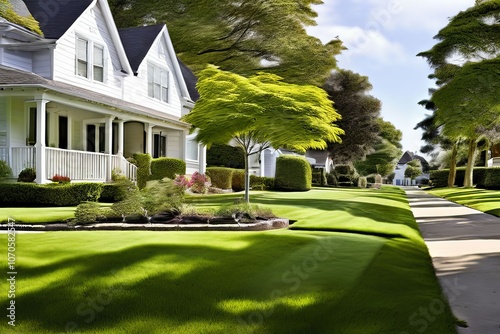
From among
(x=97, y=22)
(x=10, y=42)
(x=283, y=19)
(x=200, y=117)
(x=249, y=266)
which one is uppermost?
(x=283, y=19)

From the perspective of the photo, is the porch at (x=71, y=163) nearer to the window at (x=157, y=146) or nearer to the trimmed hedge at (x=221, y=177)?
the window at (x=157, y=146)

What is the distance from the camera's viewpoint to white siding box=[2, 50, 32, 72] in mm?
18875

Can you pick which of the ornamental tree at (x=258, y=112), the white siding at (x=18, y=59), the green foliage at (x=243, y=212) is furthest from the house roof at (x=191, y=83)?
the green foliage at (x=243, y=212)

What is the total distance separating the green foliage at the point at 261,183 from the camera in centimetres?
2956

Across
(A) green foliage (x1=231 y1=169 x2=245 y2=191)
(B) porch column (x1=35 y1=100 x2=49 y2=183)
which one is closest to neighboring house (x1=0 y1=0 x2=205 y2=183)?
(B) porch column (x1=35 y1=100 x2=49 y2=183)

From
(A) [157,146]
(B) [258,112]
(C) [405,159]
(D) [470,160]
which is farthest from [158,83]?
(C) [405,159]

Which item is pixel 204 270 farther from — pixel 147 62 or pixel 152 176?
pixel 147 62

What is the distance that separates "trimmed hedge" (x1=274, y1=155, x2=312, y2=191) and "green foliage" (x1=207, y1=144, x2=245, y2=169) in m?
3.54

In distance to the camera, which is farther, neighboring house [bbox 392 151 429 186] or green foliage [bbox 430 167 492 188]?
neighboring house [bbox 392 151 429 186]

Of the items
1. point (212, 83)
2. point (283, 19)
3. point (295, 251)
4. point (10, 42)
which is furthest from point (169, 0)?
point (295, 251)

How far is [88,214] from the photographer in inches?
451

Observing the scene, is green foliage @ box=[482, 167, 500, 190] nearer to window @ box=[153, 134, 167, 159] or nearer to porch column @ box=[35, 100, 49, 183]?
window @ box=[153, 134, 167, 159]

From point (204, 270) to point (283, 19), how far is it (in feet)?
104

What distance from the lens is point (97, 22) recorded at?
22.0m
